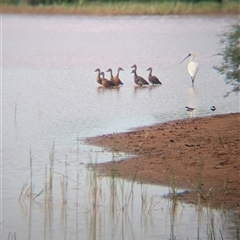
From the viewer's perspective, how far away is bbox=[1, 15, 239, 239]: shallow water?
9164mm

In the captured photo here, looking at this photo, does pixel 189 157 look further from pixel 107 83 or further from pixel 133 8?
pixel 133 8

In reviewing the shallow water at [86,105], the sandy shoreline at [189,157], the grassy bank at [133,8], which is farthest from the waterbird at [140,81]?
the grassy bank at [133,8]

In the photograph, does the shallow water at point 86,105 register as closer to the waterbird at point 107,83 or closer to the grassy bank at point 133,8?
the waterbird at point 107,83

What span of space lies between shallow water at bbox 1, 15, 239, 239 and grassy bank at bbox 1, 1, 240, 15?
67 cm

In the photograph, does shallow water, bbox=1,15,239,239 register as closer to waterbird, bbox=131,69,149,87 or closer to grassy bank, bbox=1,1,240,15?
waterbird, bbox=131,69,149,87

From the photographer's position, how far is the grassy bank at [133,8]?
112 ft

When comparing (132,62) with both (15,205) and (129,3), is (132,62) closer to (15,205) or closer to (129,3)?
(129,3)

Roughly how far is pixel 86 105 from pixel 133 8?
1825cm

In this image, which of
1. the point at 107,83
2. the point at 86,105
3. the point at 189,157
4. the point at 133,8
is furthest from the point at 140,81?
the point at 133,8

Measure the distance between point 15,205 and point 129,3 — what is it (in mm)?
26055

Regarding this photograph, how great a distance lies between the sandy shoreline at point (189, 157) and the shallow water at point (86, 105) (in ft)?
0.86

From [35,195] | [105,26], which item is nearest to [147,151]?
[35,195]

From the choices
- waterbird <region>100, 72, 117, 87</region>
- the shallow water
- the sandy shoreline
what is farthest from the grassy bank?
the sandy shoreline

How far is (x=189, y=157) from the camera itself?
1116cm
